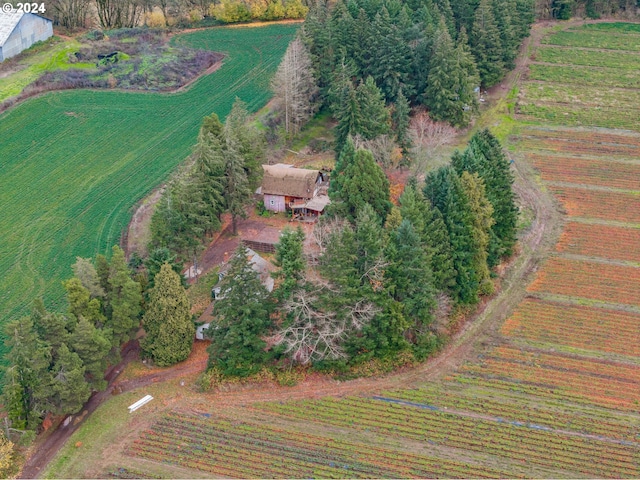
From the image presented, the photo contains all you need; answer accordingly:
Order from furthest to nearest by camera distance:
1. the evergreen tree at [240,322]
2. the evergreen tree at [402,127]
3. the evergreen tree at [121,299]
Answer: the evergreen tree at [402,127] < the evergreen tree at [121,299] < the evergreen tree at [240,322]

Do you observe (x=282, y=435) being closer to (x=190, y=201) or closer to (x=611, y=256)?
(x=190, y=201)

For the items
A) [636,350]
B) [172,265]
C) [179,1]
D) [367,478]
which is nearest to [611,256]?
[636,350]

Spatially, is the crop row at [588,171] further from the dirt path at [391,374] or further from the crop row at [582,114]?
the dirt path at [391,374]

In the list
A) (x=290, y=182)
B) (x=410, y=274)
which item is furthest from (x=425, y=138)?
(x=410, y=274)

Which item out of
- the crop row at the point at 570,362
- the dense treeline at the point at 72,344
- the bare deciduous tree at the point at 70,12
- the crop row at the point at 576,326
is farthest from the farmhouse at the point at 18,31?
the crop row at the point at 570,362

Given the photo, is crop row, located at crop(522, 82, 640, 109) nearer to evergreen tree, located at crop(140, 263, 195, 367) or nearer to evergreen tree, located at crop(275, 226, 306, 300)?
evergreen tree, located at crop(275, 226, 306, 300)

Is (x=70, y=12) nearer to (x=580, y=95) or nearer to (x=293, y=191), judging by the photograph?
(x=293, y=191)
